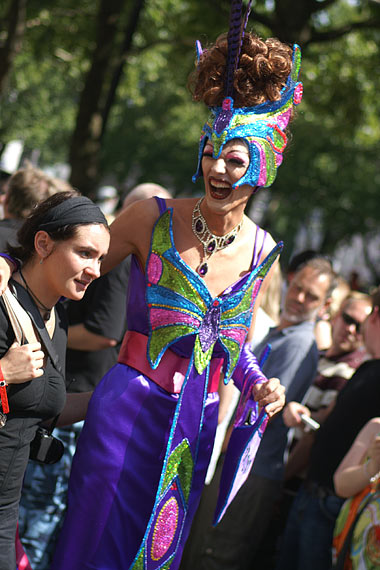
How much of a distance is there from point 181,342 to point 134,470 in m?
0.49

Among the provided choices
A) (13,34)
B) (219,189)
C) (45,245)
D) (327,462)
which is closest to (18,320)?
(45,245)

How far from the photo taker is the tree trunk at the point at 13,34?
10000mm

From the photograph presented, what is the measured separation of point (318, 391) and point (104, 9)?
6.48 m

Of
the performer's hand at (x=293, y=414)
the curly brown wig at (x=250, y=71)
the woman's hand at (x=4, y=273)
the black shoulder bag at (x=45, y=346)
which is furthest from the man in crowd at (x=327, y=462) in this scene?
the woman's hand at (x=4, y=273)

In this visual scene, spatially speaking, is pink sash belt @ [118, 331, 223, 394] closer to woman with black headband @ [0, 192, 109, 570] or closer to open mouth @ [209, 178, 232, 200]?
woman with black headband @ [0, 192, 109, 570]

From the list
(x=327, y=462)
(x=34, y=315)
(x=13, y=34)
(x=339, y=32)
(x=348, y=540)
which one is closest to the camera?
(x=34, y=315)

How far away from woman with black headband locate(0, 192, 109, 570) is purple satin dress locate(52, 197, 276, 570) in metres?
0.24

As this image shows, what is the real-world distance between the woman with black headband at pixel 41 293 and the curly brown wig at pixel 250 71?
2.20ft

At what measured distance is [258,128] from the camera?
8.61 ft

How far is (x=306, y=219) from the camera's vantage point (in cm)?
3000

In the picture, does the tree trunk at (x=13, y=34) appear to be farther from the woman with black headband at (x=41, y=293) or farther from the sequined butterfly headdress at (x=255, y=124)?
the woman with black headband at (x=41, y=293)

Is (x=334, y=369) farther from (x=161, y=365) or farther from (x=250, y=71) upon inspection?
(x=250, y=71)

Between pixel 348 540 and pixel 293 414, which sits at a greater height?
pixel 293 414

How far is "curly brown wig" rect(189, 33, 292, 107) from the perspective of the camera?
2596 millimetres
